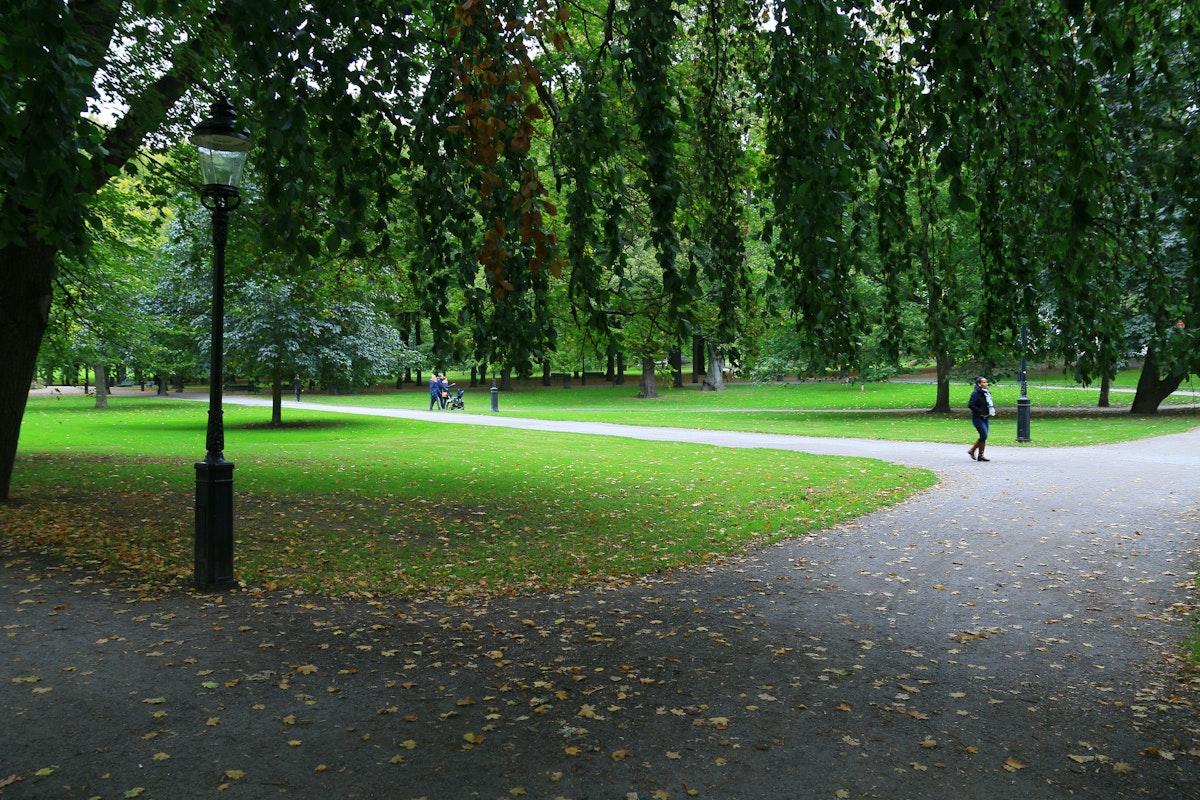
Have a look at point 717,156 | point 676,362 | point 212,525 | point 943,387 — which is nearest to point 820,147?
point 717,156

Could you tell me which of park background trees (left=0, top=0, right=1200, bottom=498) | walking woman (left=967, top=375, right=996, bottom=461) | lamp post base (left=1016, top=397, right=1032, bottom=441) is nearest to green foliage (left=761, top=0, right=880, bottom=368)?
park background trees (left=0, top=0, right=1200, bottom=498)

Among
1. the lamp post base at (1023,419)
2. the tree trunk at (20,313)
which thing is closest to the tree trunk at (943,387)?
the lamp post base at (1023,419)

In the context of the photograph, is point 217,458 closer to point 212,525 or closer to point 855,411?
point 212,525

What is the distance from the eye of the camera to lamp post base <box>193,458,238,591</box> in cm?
698

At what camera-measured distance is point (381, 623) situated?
6.26m

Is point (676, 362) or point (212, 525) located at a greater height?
point (676, 362)

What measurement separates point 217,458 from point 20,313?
15.1 feet

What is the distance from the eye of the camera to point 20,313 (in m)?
9.80

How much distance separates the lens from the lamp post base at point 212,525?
698 cm

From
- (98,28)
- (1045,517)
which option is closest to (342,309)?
(98,28)

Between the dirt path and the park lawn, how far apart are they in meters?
0.70

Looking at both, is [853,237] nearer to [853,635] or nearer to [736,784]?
[853,635]

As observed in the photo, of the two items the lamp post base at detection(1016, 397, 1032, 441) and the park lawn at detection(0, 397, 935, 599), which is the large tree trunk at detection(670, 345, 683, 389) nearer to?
the park lawn at detection(0, 397, 935, 599)

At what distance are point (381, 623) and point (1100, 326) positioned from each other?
5263 mm
